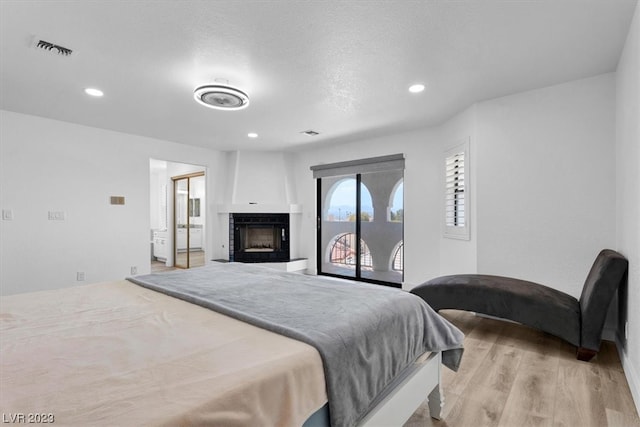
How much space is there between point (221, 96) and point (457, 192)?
9.77 ft

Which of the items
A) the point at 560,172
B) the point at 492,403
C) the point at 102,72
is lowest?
the point at 492,403

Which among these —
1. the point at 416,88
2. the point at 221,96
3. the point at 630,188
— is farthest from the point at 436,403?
the point at 221,96

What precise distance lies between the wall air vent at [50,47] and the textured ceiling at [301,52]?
5cm

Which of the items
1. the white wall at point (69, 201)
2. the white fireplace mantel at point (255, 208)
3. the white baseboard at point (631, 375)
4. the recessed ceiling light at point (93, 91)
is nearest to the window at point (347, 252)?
the white fireplace mantel at point (255, 208)

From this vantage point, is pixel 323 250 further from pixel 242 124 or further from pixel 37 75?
pixel 37 75

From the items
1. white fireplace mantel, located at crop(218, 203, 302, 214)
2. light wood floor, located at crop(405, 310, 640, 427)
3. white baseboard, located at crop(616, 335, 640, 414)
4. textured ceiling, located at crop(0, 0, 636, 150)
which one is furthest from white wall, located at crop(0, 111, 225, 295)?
white baseboard, located at crop(616, 335, 640, 414)

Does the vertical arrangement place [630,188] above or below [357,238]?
above

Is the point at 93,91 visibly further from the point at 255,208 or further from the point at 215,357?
the point at 215,357

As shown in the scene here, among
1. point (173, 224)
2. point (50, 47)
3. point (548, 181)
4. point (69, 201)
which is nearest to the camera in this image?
point (50, 47)

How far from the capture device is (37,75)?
276 centimetres

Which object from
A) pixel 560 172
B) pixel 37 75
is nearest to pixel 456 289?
pixel 560 172

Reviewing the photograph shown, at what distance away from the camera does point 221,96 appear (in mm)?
2838

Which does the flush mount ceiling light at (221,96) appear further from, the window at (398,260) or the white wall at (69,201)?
the window at (398,260)

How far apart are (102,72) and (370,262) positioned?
4512 millimetres
